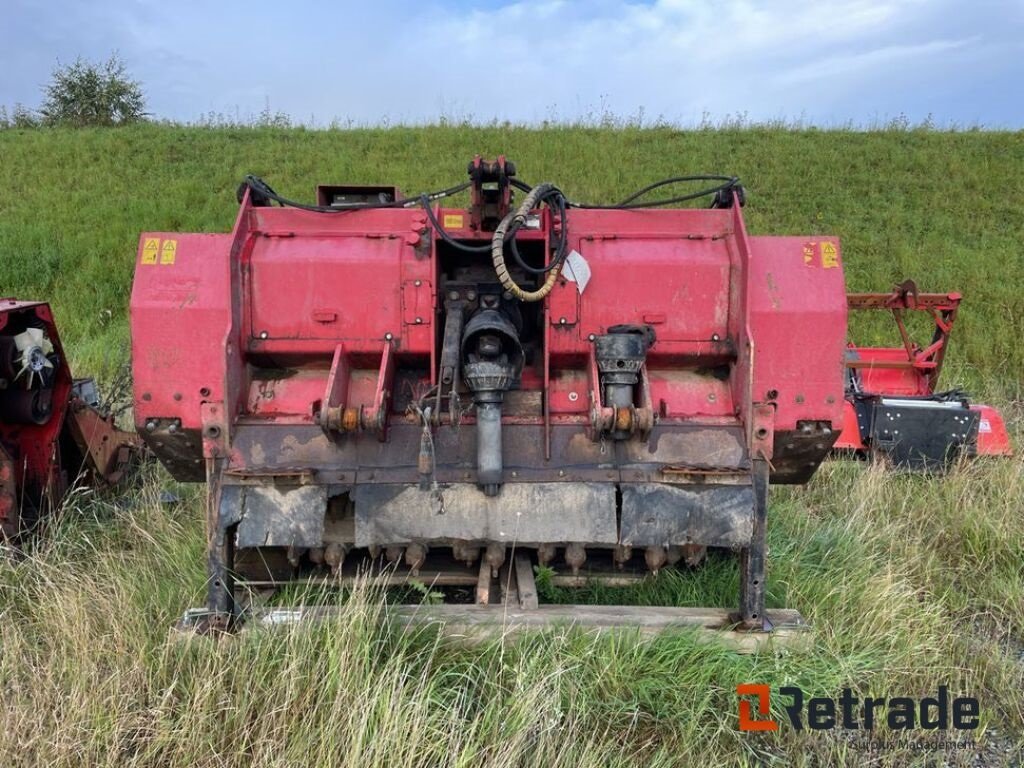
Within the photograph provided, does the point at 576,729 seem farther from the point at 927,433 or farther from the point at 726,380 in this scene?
the point at 927,433

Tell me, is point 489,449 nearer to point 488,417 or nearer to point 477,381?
point 488,417

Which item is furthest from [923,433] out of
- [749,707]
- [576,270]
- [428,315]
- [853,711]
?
[428,315]

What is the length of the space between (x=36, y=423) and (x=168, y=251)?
1.56 meters

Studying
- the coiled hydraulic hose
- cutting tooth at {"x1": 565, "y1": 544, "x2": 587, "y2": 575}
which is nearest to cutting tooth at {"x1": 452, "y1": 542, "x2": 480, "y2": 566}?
cutting tooth at {"x1": 565, "y1": 544, "x2": 587, "y2": 575}

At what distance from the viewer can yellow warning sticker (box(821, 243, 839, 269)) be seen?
9.44 feet

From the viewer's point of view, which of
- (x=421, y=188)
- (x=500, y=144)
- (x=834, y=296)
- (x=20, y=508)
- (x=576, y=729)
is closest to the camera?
(x=576, y=729)

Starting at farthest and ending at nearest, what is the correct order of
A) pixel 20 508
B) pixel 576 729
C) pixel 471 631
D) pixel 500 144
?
1. pixel 500 144
2. pixel 20 508
3. pixel 471 631
4. pixel 576 729

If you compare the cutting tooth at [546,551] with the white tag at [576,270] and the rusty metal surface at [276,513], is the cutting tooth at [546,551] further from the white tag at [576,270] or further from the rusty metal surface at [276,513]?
the white tag at [576,270]

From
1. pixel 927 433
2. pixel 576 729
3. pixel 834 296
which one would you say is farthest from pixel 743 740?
pixel 927 433

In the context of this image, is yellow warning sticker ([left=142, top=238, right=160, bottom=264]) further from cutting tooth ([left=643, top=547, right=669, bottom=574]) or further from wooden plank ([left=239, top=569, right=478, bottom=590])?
cutting tooth ([left=643, top=547, right=669, bottom=574])

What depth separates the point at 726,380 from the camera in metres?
2.95

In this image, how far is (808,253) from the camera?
2898 mm

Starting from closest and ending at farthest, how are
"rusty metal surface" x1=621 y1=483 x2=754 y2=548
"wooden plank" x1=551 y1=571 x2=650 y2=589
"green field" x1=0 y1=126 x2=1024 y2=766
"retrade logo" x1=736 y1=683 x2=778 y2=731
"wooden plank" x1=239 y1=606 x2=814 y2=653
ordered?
"green field" x1=0 y1=126 x2=1024 y2=766 → "retrade logo" x1=736 y1=683 x2=778 y2=731 → "wooden plank" x1=239 y1=606 x2=814 y2=653 → "rusty metal surface" x1=621 y1=483 x2=754 y2=548 → "wooden plank" x1=551 y1=571 x2=650 y2=589

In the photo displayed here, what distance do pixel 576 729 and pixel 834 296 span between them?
1872mm
